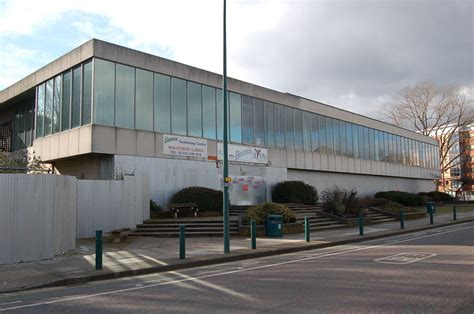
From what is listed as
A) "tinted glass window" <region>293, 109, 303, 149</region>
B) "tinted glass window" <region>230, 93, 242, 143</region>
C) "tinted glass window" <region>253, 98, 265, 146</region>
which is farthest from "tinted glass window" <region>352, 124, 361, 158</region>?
"tinted glass window" <region>230, 93, 242, 143</region>

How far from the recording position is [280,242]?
1666 centimetres

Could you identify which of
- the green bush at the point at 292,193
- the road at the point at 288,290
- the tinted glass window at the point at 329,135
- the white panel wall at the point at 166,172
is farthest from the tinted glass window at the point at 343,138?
the road at the point at 288,290

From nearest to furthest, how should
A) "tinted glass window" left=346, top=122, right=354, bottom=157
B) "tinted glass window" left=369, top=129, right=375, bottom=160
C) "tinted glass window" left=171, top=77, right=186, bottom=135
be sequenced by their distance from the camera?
"tinted glass window" left=171, top=77, right=186, bottom=135 < "tinted glass window" left=346, top=122, right=354, bottom=157 < "tinted glass window" left=369, top=129, right=375, bottom=160

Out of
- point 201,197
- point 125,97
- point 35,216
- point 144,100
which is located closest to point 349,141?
point 201,197

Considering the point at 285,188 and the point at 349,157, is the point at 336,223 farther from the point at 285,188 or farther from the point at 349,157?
the point at 349,157

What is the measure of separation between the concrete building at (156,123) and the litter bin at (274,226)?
3.34 meters

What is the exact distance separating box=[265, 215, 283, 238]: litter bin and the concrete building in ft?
11.0

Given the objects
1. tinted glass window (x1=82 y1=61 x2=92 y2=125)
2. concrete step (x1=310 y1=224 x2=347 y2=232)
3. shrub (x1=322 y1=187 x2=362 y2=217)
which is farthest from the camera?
shrub (x1=322 y1=187 x2=362 y2=217)

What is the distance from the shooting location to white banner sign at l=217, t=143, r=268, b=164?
92.8 ft

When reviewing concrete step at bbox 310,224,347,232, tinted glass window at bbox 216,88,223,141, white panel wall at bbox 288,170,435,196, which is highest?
tinted glass window at bbox 216,88,223,141

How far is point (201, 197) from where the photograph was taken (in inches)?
941

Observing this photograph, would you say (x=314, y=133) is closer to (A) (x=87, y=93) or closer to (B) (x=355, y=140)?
(B) (x=355, y=140)

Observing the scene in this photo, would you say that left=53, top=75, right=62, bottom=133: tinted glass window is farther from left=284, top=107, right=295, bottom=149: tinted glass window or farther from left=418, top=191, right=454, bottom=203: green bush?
→ left=418, top=191, right=454, bottom=203: green bush

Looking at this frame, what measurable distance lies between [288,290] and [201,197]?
52.5 feet
